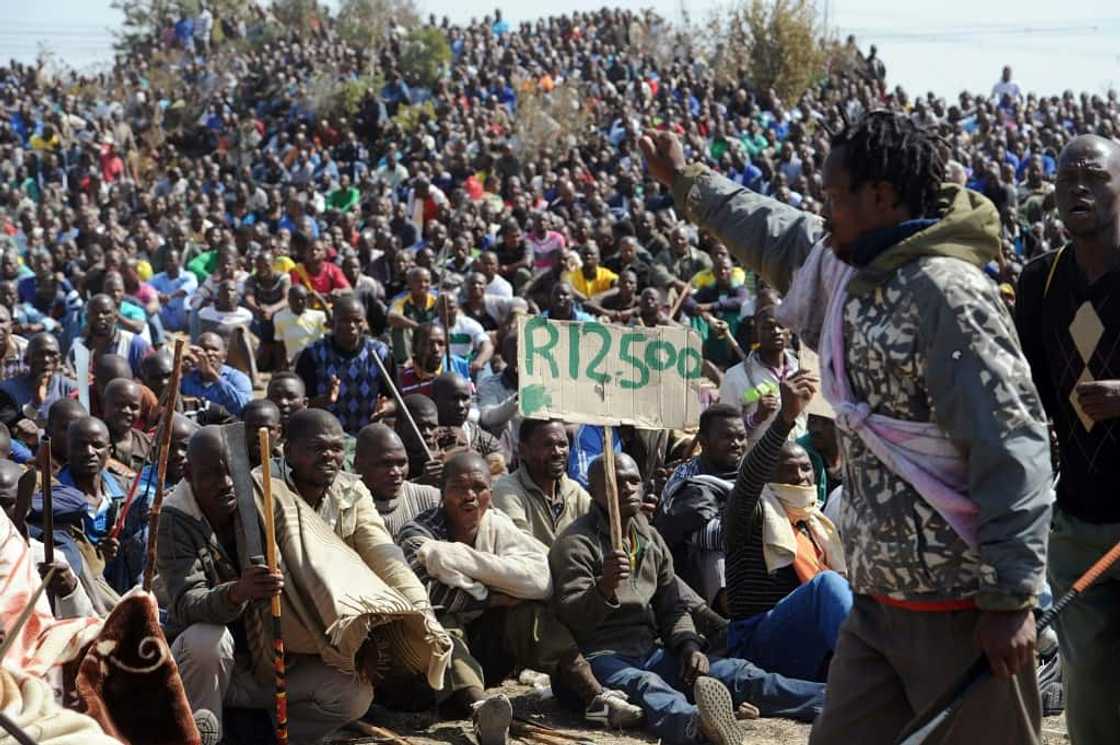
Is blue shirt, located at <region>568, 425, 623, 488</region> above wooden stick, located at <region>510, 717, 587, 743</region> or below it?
above

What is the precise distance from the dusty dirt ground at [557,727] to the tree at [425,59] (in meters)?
29.8

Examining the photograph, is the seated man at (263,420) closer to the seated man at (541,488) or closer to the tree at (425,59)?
the seated man at (541,488)

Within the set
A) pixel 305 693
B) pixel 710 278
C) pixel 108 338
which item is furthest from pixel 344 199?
pixel 305 693

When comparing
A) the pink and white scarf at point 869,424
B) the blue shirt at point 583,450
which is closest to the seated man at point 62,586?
the pink and white scarf at point 869,424

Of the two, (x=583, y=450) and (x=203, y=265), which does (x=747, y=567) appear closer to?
(x=583, y=450)

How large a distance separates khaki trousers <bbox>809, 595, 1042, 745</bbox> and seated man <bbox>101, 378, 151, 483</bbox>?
6.37 m

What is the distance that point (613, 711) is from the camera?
7.31 metres

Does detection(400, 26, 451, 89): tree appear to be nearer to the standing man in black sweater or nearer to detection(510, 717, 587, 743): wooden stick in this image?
detection(510, 717, 587, 743): wooden stick

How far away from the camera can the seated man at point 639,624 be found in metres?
7.38

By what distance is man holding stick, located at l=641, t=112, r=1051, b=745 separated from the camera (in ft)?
12.4

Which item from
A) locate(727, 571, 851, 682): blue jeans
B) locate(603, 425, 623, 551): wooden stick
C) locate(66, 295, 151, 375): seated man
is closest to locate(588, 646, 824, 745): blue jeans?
locate(727, 571, 851, 682): blue jeans

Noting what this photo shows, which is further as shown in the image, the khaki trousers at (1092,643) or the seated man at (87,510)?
the seated man at (87,510)

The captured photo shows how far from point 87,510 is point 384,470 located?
54.0 inches

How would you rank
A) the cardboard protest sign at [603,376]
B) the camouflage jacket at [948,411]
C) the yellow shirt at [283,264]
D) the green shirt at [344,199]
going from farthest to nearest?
1. the green shirt at [344,199]
2. the yellow shirt at [283,264]
3. the cardboard protest sign at [603,376]
4. the camouflage jacket at [948,411]
